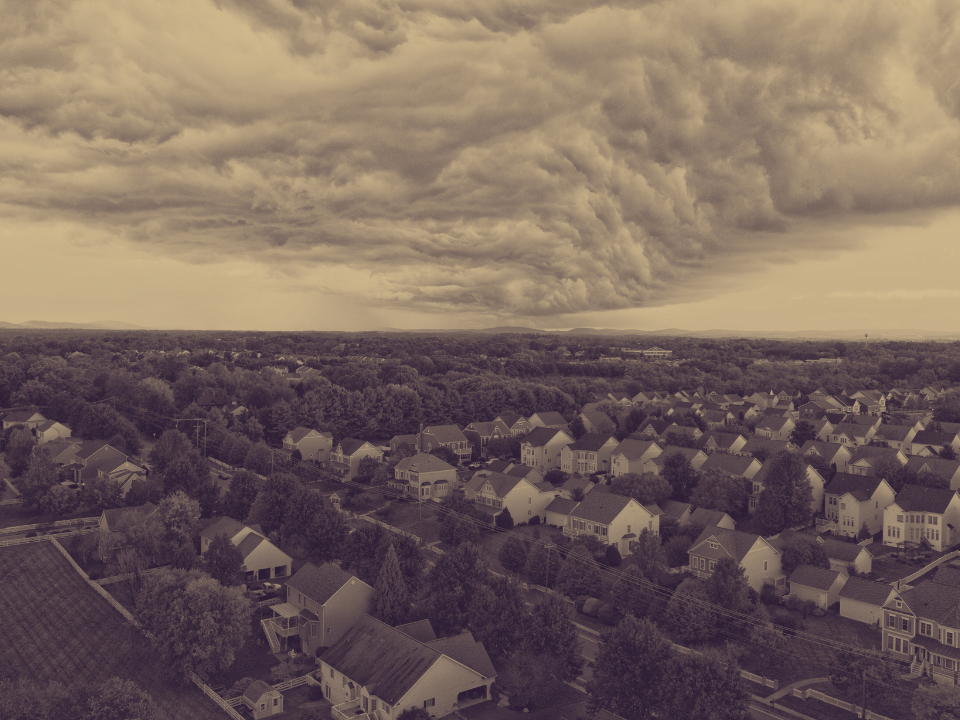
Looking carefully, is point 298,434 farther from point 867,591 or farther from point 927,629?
point 927,629

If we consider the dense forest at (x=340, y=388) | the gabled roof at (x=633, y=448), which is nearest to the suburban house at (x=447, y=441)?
the dense forest at (x=340, y=388)

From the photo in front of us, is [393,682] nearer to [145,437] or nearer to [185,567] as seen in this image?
[185,567]

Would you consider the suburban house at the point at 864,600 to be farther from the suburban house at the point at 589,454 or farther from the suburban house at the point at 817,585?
the suburban house at the point at 589,454

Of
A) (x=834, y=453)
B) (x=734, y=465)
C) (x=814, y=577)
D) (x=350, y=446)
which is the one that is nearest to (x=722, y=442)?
(x=834, y=453)

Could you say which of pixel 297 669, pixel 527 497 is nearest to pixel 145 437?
pixel 527 497

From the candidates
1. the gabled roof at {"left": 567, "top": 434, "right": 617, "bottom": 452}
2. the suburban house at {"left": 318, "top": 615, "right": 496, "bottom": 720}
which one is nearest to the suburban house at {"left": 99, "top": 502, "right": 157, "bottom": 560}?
the suburban house at {"left": 318, "top": 615, "right": 496, "bottom": 720}
